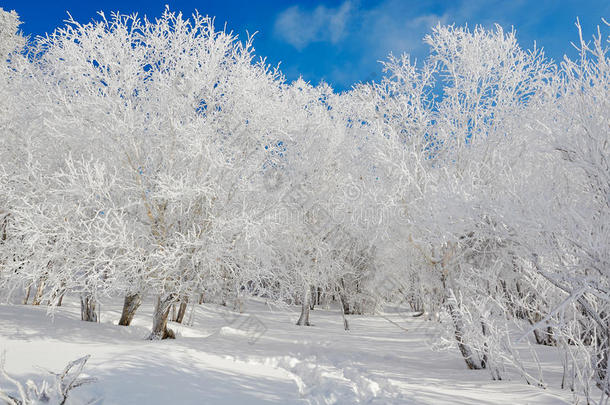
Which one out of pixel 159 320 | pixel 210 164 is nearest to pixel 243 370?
pixel 159 320

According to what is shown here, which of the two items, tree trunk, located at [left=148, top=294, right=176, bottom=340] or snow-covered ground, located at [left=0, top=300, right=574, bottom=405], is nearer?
snow-covered ground, located at [left=0, top=300, right=574, bottom=405]

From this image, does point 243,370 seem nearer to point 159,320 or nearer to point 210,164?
point 159,320

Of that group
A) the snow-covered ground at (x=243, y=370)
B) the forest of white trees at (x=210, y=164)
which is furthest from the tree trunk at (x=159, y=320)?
the snow-covered ground at (x=243, y=370)

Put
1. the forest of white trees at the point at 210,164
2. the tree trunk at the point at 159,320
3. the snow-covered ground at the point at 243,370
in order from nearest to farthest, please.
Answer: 1. the snow-covered ground at the point at 243,370
2. the forest of white trees at the point at 210,164
3. the tree trunk at the point at 159,320

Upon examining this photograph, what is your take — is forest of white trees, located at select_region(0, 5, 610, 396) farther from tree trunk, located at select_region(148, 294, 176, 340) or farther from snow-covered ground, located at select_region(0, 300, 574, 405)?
snow-covered ground, located at select_region(0, 300, 574, 405)

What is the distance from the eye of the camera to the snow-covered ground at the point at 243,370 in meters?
4.71

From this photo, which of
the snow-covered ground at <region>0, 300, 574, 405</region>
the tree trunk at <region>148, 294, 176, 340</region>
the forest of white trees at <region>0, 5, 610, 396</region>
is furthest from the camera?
the tree trunk at <region>148, 294, 176, 340</region>

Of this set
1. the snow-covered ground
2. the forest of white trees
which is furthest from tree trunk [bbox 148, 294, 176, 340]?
the snow-covered ground

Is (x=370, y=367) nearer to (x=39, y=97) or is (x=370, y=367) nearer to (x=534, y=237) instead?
(x=534, y=237)

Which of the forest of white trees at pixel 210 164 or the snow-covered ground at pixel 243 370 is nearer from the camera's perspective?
the snow-covered ground at pixel 243 370

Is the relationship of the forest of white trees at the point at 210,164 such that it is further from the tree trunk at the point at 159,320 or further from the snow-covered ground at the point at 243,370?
the snow-covered ground at the point at 243,370

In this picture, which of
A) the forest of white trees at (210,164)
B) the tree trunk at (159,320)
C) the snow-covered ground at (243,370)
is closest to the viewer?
the snow-covered ground at (243,370)

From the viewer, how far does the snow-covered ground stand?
471 cm

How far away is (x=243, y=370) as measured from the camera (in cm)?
614
